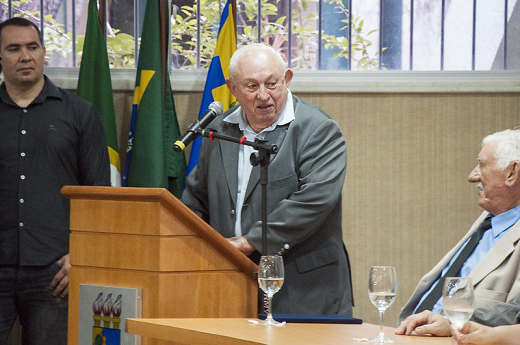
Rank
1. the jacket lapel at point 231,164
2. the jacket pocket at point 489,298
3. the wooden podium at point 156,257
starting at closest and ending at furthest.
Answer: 1. the wooden podium at point 156,257
2. the jacket pocket at point 489,298
3. the jacket lapel at point 231,164

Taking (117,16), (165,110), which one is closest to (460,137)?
(165,110)

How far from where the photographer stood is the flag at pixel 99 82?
4.33 m

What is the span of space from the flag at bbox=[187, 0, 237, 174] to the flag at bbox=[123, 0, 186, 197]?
154 millimetres

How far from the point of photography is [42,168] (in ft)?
12.1

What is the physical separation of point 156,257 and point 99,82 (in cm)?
232

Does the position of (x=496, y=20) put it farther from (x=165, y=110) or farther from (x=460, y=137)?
(x=165, y=110)

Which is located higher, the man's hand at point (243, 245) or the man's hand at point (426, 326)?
the man's hand at point (243, 245)

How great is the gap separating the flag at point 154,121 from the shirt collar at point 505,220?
208cm

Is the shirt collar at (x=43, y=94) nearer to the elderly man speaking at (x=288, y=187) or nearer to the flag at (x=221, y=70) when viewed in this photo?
the flag at (x=221, y=70)

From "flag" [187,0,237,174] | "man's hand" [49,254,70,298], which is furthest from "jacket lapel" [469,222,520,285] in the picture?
"flag" [187,0,237,174]

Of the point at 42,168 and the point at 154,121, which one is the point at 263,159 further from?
the point at 154,121

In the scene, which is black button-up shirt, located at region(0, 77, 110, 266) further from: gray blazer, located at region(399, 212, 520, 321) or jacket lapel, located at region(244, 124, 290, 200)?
gray blazer, located at region(399, 212, 520, 321)

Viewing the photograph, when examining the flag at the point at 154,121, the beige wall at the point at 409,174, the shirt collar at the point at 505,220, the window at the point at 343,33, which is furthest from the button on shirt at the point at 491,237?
the window at the point at 343,33

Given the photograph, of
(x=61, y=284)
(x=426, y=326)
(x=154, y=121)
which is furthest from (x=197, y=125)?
(x=154, y=121)
